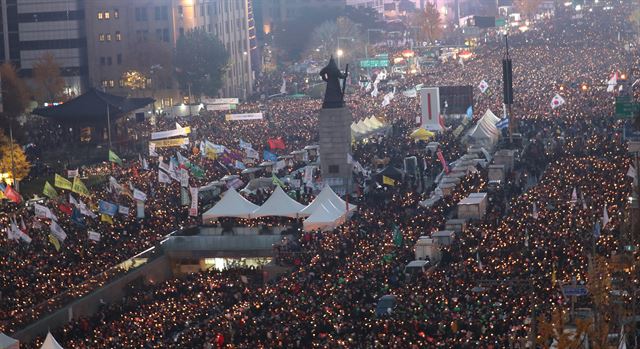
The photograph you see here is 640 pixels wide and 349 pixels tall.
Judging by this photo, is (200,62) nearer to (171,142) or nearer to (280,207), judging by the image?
(171,142)

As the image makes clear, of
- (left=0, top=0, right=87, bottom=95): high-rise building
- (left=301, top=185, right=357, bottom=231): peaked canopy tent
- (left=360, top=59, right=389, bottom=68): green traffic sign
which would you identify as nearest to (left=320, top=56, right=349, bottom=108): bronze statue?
(left=301, top=185, right=357, bottom=231): peaked canopy tent

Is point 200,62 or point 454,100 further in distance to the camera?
point 200,62

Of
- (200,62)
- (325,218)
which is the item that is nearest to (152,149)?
(325,218)

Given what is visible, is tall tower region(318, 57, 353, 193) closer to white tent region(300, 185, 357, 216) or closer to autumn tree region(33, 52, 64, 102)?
white tent region(300, 185, 357, 216)

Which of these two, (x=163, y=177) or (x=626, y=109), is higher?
(x=626, y=109)

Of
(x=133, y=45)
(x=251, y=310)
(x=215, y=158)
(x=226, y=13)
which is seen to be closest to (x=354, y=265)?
(x=251, y=310)

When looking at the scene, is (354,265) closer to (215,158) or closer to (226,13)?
(215,158)

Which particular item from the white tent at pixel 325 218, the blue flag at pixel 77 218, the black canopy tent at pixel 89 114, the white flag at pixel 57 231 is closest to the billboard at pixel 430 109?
the black canopy tent at pixel 89 114
